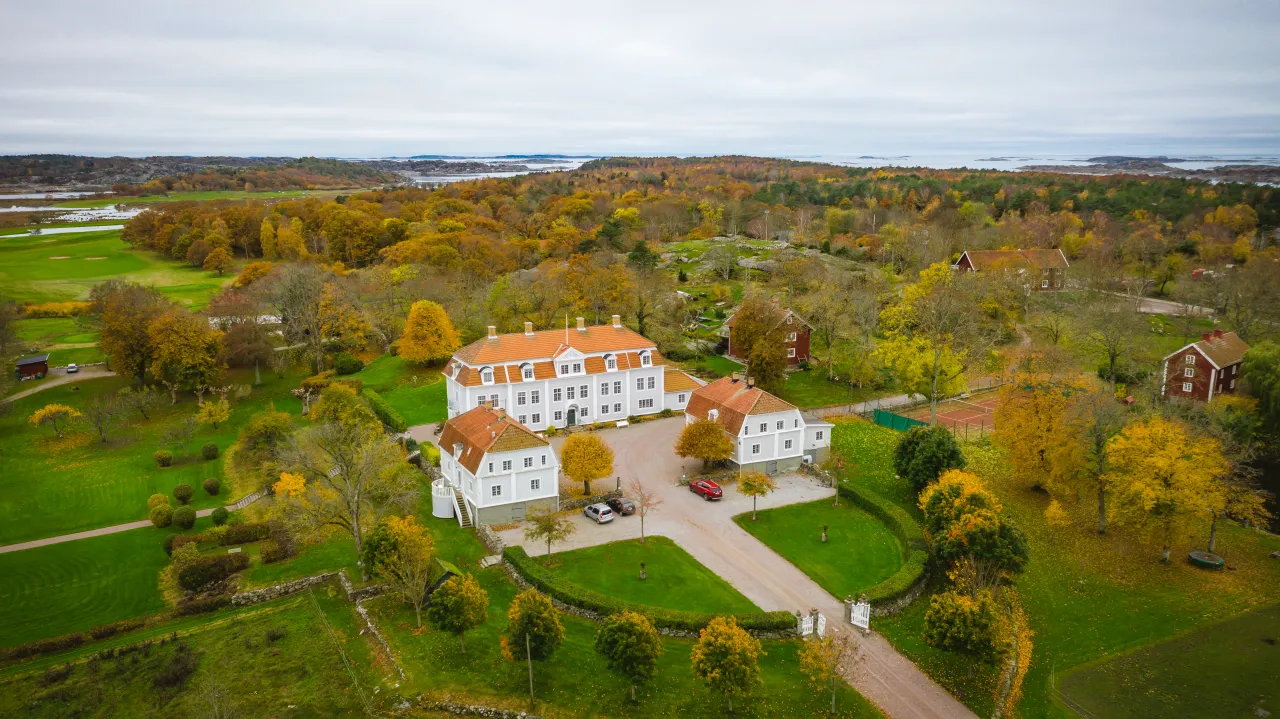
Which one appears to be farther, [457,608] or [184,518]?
[184,518]

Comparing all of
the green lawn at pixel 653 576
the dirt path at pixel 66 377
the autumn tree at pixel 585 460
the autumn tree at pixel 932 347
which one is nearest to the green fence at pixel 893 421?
the autumn tree at pixel 932 347

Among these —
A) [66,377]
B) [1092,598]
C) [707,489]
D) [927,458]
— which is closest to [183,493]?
[707,489]

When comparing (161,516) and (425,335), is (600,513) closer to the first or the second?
(161,516)

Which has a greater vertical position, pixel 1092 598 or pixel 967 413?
pixel 967 413

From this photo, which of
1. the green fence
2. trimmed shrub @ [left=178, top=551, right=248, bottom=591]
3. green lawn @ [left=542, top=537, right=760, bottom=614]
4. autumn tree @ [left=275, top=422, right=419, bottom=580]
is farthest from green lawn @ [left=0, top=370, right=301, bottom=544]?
the green fence

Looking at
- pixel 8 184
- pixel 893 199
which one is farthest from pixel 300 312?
pixel 893 199

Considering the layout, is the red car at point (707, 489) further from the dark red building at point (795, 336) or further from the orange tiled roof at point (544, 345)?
the dark red building at point (795, 336)
